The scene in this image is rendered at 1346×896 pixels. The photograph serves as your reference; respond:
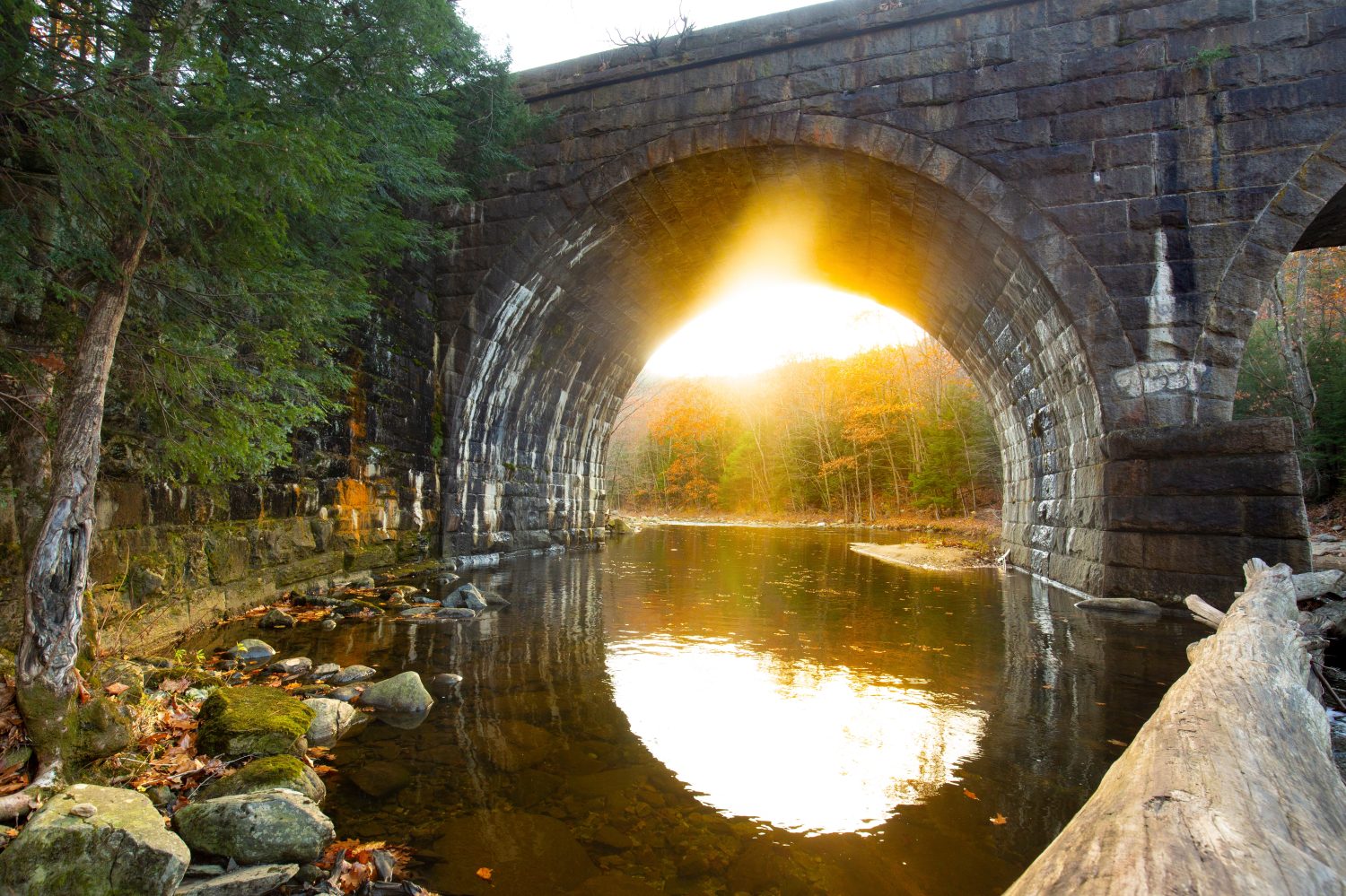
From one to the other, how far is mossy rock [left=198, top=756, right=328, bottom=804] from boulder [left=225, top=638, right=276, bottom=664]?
2.43 metres

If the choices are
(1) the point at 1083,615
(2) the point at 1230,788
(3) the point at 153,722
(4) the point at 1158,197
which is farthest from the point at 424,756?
(4) the point at 1158,197

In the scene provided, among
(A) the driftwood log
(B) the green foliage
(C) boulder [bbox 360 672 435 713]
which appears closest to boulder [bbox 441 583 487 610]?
(B) the green foliage

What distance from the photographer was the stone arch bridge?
23.2 feet

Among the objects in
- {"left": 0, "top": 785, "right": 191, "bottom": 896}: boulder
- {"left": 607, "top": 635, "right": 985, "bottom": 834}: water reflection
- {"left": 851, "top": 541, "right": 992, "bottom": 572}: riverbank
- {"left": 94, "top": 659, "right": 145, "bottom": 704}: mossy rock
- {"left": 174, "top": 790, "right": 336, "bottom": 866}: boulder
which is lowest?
{"left": 851, "top": 541, "right": 992, "bottom": 572}: riverbank

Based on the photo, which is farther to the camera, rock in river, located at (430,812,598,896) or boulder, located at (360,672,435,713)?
boulder, located at (360,672,435,713)

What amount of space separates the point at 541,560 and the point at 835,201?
769 centimetres

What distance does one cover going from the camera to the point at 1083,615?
23.4ft

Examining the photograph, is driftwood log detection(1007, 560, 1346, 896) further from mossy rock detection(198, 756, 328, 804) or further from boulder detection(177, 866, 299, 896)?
mossy rock detection(198, 756, 328, 804)

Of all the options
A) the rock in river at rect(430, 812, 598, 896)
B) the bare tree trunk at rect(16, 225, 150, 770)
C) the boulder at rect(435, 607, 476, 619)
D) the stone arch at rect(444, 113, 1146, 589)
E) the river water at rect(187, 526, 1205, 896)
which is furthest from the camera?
the stone arch at rect(444, 113, 1146, 589)

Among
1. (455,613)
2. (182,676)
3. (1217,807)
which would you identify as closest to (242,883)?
(182,676)

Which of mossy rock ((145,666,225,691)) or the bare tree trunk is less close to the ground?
the bare tree trunk

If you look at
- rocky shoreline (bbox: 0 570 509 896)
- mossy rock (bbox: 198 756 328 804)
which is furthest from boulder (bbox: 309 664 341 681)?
mossy rock (bbox: 198 756 328 804)

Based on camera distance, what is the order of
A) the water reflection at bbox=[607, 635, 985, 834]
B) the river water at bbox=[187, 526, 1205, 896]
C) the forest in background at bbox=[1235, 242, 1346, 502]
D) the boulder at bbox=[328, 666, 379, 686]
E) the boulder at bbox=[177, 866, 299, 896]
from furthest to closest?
the forest in background at bbox=[1235, 242, 1346, 502] < the boulder at bbox=[328, 666, 379, 686] < the water reflection at bbox=[607, 635, 985, 834] < the river water at bbox=[187, 526, 1205, 896] < the boulder at bbox=[177, 866, 299, 896]

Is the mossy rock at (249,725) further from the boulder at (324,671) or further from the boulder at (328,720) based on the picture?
the boulder at (324,671)
